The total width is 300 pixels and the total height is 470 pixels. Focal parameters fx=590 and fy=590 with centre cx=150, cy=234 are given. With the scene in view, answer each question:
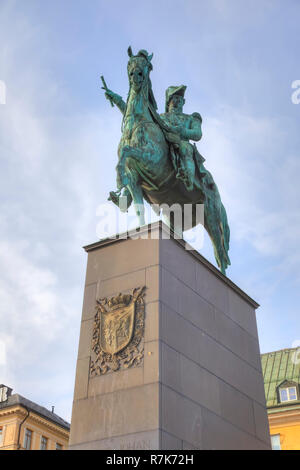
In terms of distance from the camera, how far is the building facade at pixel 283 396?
38000 millimetres

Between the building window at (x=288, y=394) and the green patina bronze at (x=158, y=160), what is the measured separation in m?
28.1

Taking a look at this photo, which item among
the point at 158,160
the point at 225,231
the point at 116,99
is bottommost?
the point at 158,160

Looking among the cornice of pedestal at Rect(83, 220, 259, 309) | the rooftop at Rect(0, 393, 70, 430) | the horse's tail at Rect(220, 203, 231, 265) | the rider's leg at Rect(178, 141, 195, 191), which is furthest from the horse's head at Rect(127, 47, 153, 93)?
the rooftop at Rect(0, 393, 70, 430)

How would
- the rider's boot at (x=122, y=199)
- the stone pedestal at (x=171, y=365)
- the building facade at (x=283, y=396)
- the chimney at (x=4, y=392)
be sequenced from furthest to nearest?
the chimney at (x=4, y=392)
the building facade at (x=283, y=396)
the rider's boot at (x=122, y=199)
the stone pedestal at (x=171, y=365)

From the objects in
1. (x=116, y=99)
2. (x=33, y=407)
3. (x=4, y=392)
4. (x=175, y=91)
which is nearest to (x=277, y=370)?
(x=33, y=407)

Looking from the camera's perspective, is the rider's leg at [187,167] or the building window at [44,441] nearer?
the rider's leg at [187,167]

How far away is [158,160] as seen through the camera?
1345cm

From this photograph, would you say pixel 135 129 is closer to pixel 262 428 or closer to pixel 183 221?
pixel 183 221

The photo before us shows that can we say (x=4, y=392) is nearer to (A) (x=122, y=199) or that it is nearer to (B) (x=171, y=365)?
(A) (x=122, y=199)

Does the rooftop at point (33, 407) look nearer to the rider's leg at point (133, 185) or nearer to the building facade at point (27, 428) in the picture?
the building facade at point (27, 428)

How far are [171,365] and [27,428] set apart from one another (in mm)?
40588

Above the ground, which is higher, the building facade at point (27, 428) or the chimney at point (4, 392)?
the chimney at point (4, 392)

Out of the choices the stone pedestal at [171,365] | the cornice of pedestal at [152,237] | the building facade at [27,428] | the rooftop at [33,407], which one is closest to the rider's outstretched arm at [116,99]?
the cornice of pedestal at [152,237]

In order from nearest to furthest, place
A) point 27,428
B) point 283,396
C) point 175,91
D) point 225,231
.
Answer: point 225,231 → point 175,91 → point 283,396 → point 27,428
